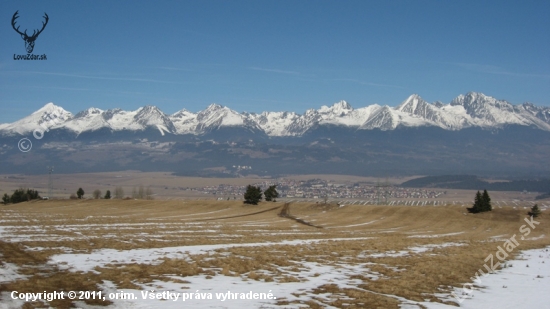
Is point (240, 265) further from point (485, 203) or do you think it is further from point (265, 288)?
point (485, 203)

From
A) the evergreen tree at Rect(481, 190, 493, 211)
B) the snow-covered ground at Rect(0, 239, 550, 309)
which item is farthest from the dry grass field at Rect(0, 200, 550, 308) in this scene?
the evergreen tree at Rect(481, 190, 493, 211)

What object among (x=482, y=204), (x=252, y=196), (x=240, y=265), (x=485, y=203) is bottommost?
(x=252, y=196)

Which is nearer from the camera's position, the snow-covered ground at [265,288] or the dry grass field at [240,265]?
the snow-covered ground at [265,288]

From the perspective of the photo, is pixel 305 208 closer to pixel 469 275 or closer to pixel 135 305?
pixel 469 275

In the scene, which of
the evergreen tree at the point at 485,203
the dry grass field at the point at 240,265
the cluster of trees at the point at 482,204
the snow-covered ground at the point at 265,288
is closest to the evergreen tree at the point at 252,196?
the cluster of trees at the point at 482,204

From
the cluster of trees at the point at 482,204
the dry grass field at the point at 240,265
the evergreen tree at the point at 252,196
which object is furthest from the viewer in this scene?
the evergreen tree at the point at 252,196

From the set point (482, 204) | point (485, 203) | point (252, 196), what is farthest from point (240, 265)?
point (252, 196)

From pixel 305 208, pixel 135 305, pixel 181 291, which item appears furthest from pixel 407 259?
pixel 305 208

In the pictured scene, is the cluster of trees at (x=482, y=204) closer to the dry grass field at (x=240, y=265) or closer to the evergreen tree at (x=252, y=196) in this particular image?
the dry grass field at (x=240, y=265)

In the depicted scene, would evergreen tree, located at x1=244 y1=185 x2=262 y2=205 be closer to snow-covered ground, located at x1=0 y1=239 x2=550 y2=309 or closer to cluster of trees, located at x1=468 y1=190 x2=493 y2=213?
cluster of trees, located at x1=468 y1=190 x2=493 y2=213

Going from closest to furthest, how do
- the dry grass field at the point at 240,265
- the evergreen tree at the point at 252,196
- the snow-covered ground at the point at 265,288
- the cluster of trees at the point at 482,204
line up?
the snow-covered ground at the point at 265,288
the dry grass field at the point at 240,265
the cluster of trees at the point at 482,204
the evergreen tree at the point at 252,196

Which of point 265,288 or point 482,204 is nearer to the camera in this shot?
point 265,288

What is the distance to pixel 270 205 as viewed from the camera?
94125 mm

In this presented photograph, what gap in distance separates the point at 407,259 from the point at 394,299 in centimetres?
1125
